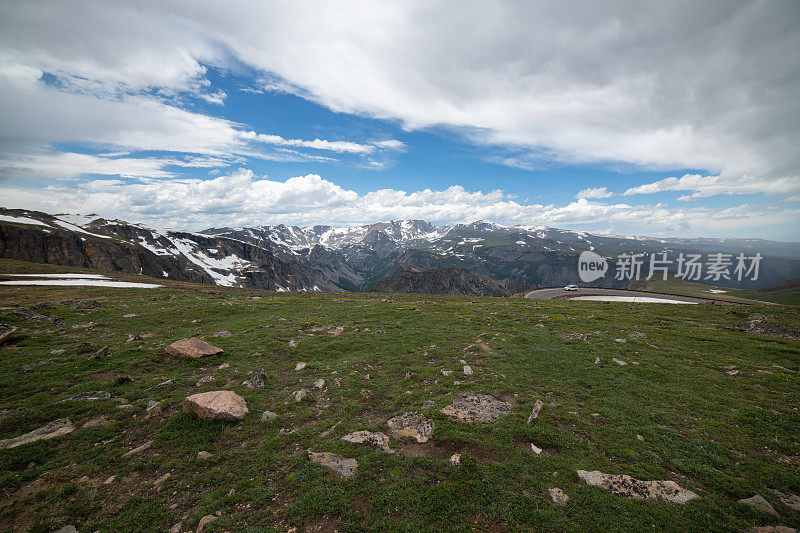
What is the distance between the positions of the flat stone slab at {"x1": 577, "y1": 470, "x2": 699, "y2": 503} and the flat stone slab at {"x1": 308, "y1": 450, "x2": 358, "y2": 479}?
7589 millimetres

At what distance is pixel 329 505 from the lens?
8.16 metres

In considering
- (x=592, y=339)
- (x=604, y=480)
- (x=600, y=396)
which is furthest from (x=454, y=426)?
(x=592, y=339)

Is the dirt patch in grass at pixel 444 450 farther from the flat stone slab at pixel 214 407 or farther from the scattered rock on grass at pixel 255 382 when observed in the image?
the scattered rock on grass at pixel 255 382

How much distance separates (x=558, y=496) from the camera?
843cm

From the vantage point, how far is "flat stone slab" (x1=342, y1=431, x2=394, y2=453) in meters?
10.6

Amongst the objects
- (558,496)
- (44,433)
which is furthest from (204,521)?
(558,496)

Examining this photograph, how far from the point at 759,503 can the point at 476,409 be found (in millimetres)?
8280

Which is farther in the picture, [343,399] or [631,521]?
[343,399]

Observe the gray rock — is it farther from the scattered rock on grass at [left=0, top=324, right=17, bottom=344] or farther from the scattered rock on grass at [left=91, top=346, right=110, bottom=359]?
the scattered rock on grass at [left=0, top=324, right=17, bottom=344]

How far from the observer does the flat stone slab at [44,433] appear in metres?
9.89

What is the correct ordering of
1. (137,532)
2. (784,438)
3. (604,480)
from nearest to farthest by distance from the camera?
(137,532) → (604,480) → (784,438)

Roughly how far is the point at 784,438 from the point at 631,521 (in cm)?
965

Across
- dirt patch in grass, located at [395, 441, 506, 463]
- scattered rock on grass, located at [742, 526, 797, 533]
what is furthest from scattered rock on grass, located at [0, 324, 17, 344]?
scattered rock on grass, located at [742, 526, 797, 533]

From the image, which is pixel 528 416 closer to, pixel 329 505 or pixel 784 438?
pixel 329 505
